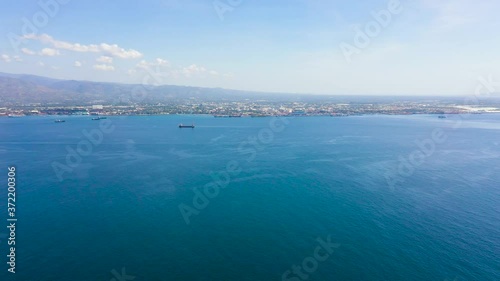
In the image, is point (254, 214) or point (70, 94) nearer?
point (254, 214)

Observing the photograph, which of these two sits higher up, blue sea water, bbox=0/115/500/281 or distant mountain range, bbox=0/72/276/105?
distant mountain range, bbox=0/72/276/105

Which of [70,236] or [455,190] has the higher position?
[455,190]

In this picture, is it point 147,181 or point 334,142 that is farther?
point 334,142

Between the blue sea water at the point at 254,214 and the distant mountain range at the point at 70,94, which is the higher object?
the distant mountain range at the point at 70,94

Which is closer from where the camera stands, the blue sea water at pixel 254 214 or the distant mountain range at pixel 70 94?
the blue sea water at pixel 254 214

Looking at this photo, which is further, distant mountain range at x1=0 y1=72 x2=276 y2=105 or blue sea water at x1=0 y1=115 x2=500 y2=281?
distant mountain range at x1=0 y1=72 x2=276 y2=105

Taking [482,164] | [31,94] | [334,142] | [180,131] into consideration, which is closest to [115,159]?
[180,131]

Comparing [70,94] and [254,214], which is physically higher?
[70,94]

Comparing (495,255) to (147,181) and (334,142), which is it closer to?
(147,181)
